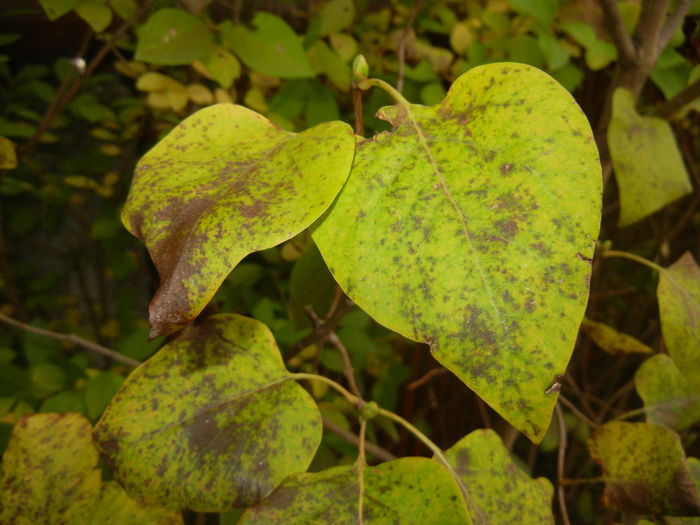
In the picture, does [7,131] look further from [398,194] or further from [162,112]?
[398,194]

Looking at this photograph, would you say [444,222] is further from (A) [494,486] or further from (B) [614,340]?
(B) [614,340]

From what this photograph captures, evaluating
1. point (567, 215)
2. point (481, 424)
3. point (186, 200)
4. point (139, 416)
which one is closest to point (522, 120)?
point (567, 215)

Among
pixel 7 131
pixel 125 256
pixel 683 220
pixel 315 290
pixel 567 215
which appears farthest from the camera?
pixel 125 256

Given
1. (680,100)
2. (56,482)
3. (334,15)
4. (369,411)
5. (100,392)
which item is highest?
(680,100)

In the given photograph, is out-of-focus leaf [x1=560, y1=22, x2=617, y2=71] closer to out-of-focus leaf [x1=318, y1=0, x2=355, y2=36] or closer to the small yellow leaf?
out-of-focus leaf [x1=318, y1=0, x2=355, y2=36]

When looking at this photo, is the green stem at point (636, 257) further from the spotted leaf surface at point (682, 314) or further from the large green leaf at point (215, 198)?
the large green leaf at point (215, 198)

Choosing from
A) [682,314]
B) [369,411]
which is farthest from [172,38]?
[682,314]

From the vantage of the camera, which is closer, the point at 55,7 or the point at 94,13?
the point at 55,7

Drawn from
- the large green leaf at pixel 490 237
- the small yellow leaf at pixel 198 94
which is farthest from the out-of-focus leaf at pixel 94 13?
the large green leaf at pixel 490 237
